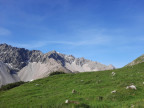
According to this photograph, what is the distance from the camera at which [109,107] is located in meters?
15.8

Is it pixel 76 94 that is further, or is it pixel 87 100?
pixel 76 94

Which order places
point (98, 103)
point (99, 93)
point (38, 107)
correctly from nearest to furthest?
1. point (98, 103)
2. point (38, 107)
3. point (99, 93)

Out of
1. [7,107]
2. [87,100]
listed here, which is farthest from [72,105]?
[7,107]

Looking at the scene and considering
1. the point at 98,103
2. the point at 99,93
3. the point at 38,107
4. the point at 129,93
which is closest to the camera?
the point at 98,103

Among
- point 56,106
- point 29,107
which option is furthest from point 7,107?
point 56,106

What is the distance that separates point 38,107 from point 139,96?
11.7 m

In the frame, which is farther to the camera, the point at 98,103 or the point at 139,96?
the point at 139,96

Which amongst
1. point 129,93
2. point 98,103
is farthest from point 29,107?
point 129,93

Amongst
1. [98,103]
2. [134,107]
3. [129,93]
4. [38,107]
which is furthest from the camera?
[129,93]

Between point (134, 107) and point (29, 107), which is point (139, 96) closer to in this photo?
point (134, 107)

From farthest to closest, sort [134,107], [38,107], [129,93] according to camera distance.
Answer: [129,93] → [38,107] → [134,107]

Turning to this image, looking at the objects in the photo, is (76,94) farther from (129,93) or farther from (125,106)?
(125,106)

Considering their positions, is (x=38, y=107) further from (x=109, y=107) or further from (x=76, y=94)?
(x=109, y=107)

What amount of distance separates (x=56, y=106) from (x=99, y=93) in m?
6.77
